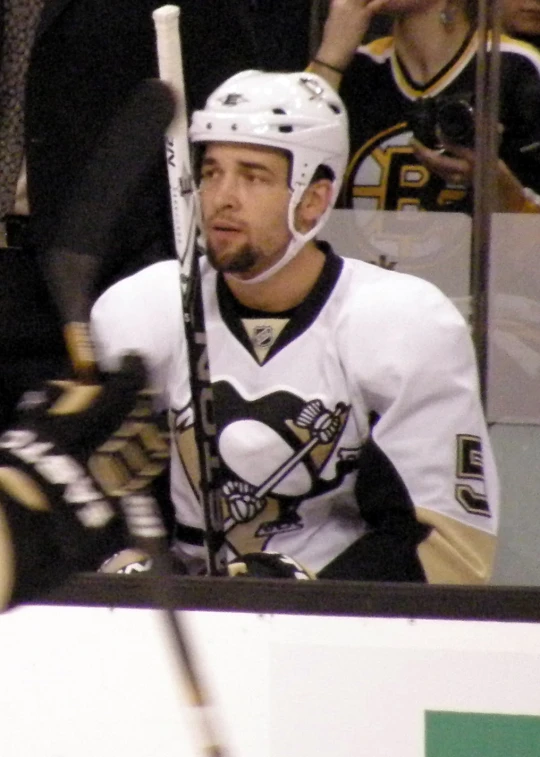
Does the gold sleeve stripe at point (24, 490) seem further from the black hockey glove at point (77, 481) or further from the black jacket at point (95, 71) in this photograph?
the black jacket at point (95, 71)

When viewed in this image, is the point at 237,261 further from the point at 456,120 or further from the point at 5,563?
the point at 5,563

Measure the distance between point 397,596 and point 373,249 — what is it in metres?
0.82

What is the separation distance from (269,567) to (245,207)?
0.43m

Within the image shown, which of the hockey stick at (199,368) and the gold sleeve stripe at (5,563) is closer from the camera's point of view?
the gold sleeve stripe at (5,563)

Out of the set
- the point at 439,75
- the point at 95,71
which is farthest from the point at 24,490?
the point at 439,75

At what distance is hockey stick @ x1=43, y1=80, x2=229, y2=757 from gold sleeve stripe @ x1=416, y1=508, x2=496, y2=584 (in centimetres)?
89

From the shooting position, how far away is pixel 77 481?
660mm

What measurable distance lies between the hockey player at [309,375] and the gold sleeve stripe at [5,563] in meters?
0.92

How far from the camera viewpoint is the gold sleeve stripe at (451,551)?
1.56 m

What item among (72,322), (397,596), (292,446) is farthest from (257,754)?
(72,322)

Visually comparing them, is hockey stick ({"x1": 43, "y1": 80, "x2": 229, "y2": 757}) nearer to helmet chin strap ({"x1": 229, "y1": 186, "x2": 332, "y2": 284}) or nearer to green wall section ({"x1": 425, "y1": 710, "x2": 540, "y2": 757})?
green wall section ({"x1": 425, "y1": 710, "x2": 540, "y2": 757})

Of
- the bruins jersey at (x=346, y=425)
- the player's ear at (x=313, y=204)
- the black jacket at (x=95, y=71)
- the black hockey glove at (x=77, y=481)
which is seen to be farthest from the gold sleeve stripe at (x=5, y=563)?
the black jacket at (x=95, y=71)

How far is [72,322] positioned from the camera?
672 mm

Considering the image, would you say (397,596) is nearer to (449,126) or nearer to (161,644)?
(161,644)
